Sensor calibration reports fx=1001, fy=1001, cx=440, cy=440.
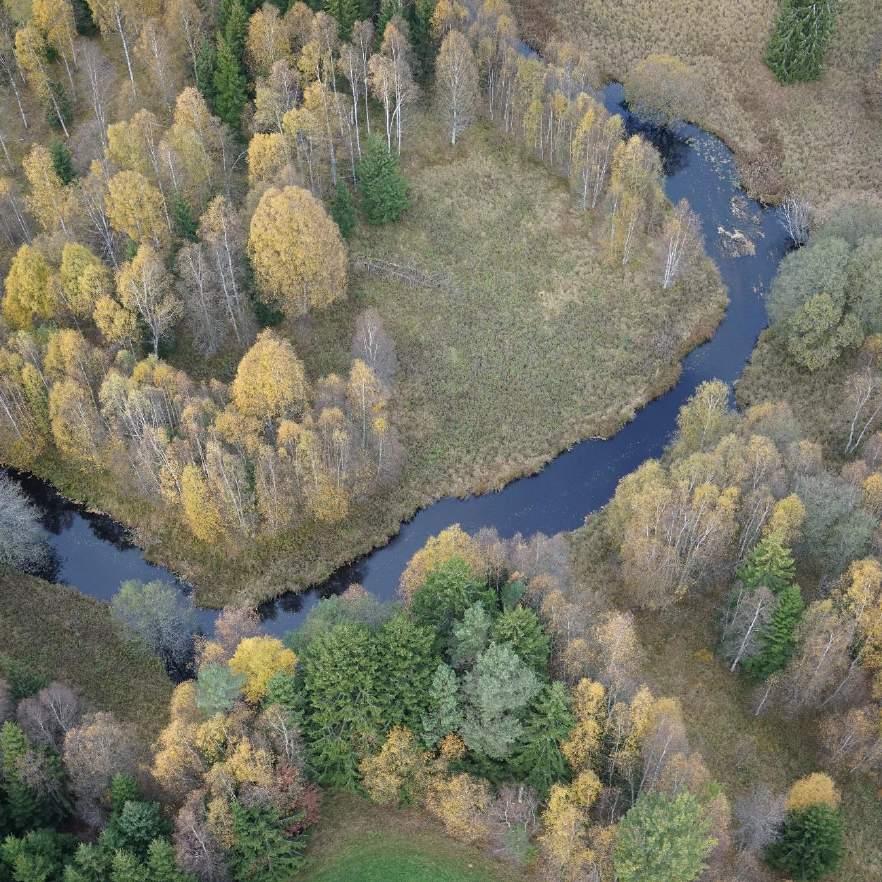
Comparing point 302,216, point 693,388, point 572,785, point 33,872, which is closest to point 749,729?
point 572,785

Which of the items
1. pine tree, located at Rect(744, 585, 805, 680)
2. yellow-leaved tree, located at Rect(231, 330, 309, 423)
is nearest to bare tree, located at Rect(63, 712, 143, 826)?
yellow-leaved tree, located at Rect(231, 330, 309, 423)

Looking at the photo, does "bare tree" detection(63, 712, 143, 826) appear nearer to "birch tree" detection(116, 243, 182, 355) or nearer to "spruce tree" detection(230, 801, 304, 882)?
"spruce tree" detection(230, 801, 304, 882)

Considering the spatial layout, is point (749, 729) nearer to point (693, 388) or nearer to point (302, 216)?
point (693, 388)

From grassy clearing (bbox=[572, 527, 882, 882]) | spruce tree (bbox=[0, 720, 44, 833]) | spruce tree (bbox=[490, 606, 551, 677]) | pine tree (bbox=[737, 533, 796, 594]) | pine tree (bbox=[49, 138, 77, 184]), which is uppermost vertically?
pine tree (bbox=[49, 138, 77, 184])

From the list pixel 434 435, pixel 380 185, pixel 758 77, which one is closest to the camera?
pixel 434 435

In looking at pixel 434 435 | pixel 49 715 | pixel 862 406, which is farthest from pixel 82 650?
pixel 862 406

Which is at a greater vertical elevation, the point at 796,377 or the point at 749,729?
the point at 796,377

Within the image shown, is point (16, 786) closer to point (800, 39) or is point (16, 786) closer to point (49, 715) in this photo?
point (49, 715)
